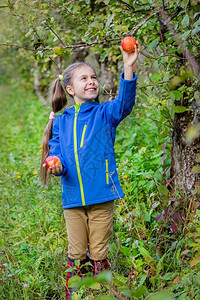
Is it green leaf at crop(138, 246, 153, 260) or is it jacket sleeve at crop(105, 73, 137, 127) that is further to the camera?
green leaf at crop(138, 246, 153, 260)

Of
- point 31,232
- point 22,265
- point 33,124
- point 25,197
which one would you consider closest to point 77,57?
point 33,124

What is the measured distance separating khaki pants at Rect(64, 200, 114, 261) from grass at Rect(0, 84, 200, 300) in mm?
79

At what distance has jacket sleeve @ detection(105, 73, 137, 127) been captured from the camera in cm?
207

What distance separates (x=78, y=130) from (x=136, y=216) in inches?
30.7

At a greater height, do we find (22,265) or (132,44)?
(132,44)

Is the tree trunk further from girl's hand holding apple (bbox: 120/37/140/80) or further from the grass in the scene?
girl's hand holding apple (bbox: 120/37/140/80)

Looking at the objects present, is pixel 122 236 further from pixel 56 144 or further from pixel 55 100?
Result: pixel 55 100

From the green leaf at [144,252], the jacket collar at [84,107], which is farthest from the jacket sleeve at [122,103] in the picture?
the green leaf at [144,252]

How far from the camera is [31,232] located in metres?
3.01

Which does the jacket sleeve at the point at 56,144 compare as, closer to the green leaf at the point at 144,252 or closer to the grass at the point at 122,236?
the grass at the point at 122,236

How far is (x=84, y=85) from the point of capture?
243 cm

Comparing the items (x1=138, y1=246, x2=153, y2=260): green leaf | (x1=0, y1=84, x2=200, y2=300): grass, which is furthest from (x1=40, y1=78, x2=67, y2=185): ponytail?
(x1=138, y1=246, x2=153, y2=260): green leaf

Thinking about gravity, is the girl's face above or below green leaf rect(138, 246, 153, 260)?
above

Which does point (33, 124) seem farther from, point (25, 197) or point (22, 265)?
point (22, 265)
